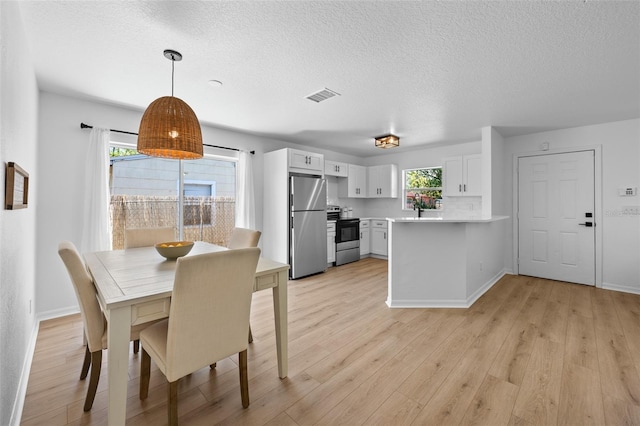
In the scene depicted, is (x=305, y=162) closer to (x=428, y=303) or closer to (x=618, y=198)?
(x=428, y=303)

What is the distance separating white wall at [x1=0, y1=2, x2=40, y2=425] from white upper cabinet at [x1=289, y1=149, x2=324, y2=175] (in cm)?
301

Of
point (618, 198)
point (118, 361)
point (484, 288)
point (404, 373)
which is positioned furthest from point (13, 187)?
point (618, 198)

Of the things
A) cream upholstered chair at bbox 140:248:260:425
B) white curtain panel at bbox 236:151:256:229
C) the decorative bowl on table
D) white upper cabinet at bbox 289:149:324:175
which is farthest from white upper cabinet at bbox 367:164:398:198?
cream upholstered chair at bbox 140:248:260:425

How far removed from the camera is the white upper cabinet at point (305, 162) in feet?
15.1

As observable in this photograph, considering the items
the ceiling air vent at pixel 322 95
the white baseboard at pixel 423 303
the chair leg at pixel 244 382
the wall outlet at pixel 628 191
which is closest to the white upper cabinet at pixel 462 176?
the wall outlet at pixel 628 191

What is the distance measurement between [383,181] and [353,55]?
428 centimetres

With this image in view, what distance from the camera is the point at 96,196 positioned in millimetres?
3127

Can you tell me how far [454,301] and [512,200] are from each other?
257cm

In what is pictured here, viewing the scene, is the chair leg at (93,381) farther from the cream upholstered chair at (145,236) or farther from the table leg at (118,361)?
the cream upholstered chair at (145,236)

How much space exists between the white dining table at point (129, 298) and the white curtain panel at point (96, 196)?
116cm

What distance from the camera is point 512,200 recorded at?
4781mm

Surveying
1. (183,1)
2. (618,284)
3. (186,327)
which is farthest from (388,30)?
(618,284)

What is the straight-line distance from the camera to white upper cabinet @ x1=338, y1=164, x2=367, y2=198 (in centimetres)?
620

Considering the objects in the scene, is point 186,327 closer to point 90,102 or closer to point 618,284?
point 90,102
